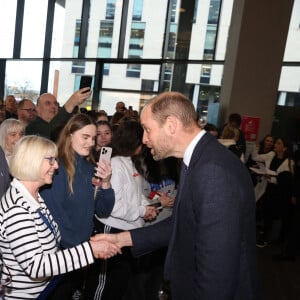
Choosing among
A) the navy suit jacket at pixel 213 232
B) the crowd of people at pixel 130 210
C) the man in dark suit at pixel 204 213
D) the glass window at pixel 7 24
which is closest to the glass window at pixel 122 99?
the glass window at pixel 7 24

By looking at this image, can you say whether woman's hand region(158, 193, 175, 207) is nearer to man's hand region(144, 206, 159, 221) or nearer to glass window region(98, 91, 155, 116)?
man's hand region(144, 206, 159, 221)

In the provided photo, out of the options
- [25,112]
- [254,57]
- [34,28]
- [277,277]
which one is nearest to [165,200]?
[277,277]

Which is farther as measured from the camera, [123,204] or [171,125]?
[123,204]

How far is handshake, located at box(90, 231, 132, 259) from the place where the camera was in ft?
6.54

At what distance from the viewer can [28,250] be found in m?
1.76

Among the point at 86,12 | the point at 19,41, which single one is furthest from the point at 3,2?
the point at 86,12

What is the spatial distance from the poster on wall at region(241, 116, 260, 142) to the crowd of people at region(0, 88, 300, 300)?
4.92 meters

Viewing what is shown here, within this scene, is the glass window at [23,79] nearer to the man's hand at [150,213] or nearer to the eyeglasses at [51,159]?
the man's hand at [150,213]

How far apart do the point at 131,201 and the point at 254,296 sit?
57.1 inches

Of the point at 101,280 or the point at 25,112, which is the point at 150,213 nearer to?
the point at 101,280

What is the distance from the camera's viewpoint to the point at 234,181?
4.62 ft

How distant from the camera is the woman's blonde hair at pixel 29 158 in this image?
194 centimetres

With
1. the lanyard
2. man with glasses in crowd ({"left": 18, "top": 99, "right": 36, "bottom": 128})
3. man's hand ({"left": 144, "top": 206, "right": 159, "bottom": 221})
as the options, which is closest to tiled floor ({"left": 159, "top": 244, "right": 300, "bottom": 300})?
man's hand ({"left": 144, "top": 206, "right": 159, "bottom": 221})

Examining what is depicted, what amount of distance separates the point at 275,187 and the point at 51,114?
373cm
